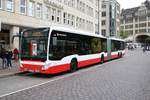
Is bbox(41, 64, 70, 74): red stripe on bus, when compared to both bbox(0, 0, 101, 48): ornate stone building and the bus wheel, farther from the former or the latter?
bbox(0, 0, 101, 48): ornate stone building

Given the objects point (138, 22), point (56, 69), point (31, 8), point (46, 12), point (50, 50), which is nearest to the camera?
point (50, 50)

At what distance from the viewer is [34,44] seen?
43.8ft

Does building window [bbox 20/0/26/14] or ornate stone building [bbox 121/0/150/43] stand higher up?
ornate stone building [bbox 121/0/150/43]

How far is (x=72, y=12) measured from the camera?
40125mm

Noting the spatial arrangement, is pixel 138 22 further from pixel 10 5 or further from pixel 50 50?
pixel 50 50

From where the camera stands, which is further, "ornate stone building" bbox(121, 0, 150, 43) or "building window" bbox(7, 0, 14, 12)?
"ornate stone building" bbox(121, 0, 150, 43)

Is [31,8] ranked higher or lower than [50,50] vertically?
higher

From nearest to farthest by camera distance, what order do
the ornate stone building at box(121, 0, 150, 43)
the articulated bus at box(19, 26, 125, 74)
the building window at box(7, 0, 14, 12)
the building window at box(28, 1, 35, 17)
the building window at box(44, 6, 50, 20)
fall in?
the articulated bus at box(19, 26, 125, 74)
the building window at box(7, 0, 14, 12)
the building window at box(28, 1, 35, 17)
the building window at box(44, 6, 50, 20)
the ornate stone building at box(121, 0, 150, 43)

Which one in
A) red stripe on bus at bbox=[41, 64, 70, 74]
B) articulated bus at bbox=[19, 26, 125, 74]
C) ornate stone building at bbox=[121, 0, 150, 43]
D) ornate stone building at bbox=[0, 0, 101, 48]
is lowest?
red stripe on bus at bbox=[41, 64, 70, 74]

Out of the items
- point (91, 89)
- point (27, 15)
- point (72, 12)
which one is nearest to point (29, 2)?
point (27, 15)

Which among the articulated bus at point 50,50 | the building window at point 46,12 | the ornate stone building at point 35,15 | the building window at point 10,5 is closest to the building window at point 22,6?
the ornate stone building at point 35,15

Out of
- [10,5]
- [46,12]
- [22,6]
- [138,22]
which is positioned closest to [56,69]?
[10,5]

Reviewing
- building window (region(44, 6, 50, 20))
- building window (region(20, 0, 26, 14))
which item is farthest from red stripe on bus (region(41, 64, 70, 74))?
building window (region(44, 6, 50, 20))

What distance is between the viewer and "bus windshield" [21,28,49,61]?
13.0 metres
